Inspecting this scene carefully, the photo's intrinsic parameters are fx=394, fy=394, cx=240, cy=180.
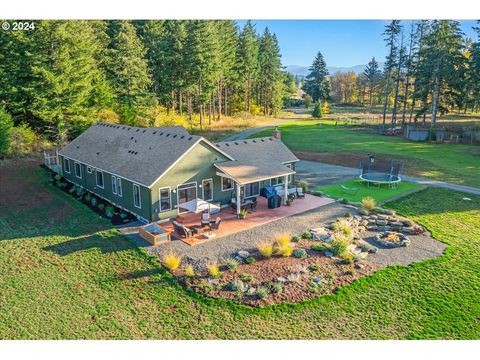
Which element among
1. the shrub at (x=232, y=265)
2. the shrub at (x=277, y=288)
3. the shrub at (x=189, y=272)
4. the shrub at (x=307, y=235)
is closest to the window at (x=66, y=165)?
the shrub at (x=189, y=272)

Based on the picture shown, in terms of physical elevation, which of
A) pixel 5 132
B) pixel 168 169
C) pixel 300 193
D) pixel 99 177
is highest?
pixel 5 132

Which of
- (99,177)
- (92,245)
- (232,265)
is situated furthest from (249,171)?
(99,177)

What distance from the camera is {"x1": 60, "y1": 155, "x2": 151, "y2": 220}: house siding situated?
809 inches

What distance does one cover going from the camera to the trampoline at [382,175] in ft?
92.1

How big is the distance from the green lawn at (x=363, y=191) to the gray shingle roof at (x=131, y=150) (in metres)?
10.3

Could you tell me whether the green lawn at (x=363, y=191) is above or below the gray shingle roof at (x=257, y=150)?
below

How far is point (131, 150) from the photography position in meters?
23.9

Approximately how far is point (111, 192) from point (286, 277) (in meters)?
12.8

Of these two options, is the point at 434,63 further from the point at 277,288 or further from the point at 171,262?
the point at 171,262

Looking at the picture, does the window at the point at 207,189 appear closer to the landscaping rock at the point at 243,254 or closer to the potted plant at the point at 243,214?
the potted plant at the point at 243,214

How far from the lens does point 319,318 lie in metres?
13.0

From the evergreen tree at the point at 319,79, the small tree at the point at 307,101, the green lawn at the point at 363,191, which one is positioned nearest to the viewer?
the green lawn at the point at 363,191

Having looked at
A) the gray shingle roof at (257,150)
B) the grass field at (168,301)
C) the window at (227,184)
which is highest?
the gray shingle roof at (257,150)

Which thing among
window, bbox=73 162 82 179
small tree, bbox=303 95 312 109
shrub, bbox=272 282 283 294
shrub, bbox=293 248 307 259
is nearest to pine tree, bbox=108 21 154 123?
window, bbox=73 162 82 179
